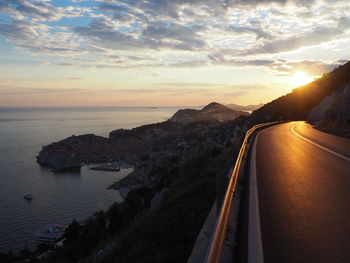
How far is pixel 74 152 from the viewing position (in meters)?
142

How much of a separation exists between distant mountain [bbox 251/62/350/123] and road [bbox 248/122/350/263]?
5366 cm

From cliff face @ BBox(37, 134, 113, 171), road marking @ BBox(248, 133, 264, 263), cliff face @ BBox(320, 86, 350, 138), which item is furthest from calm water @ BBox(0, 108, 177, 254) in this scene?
road marking @ BBox(248, 133, 264, 263)

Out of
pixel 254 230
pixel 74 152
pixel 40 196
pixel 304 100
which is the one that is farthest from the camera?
pixel 74 152

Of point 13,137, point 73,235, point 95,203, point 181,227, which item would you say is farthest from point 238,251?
point 13,137

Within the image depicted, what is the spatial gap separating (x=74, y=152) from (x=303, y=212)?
145 metres

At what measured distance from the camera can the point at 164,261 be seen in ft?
14.8

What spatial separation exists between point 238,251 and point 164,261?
1197mm

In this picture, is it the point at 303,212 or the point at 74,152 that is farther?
the point at 74,152

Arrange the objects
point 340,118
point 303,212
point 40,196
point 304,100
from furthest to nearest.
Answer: point 40,196 → point 304,100 → point 340,118 → point 303,212

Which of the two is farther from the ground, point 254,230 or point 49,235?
point 254,230

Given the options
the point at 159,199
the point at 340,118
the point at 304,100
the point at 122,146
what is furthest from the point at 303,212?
the point at 122,146

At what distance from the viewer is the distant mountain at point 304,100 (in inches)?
2346

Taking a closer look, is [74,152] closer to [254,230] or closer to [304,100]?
[304,100]

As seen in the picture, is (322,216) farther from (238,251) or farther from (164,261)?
(164,261)
